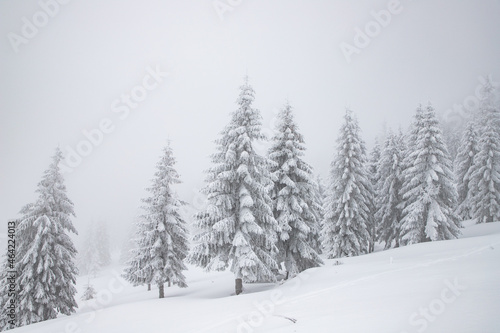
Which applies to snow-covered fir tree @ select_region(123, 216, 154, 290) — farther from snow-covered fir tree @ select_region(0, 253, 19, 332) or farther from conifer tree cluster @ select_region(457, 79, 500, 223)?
conifer tree cluster @ select_region(457, 79, 500, 223)

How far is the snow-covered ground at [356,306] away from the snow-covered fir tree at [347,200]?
8406 mm

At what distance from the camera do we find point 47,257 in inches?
794

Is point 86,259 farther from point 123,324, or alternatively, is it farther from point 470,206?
point 470,206

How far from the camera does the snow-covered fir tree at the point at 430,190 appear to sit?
25062mm


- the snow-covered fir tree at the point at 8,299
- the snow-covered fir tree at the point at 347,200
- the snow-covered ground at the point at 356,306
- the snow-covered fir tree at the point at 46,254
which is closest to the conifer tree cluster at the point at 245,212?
the snow-covered ground at the point at 356,306

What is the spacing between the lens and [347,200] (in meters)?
26.4

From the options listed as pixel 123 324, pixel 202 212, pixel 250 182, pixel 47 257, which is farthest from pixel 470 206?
pixel 47 257

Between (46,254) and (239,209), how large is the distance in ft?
49.3

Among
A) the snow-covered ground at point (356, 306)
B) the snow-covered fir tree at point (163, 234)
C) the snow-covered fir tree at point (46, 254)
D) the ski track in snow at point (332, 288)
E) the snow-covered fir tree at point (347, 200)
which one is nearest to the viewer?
the snow-covered ground at point (356, 306)

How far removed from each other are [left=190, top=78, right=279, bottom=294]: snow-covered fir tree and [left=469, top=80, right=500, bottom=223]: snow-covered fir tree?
27.7 m

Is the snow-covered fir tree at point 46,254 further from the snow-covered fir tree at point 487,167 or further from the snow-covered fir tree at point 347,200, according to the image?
the snow-covered fir tree at point 487,167

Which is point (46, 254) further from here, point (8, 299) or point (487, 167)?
point (487, 167)

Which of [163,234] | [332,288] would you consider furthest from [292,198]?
[163,234]

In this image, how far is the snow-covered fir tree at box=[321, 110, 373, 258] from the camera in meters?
26.3
